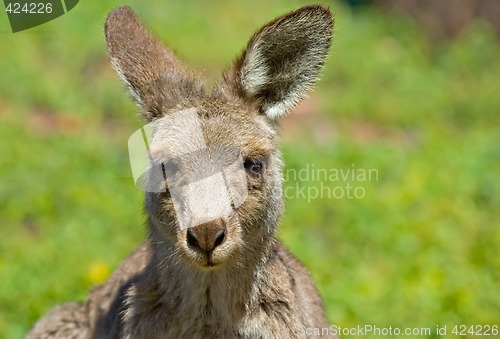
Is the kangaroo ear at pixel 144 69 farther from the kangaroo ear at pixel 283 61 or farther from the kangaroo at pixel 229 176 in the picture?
the kangaroo ear at pixel 283 61

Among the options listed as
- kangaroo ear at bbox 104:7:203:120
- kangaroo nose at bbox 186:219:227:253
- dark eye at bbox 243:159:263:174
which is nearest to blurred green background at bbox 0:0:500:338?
kangaroo ear at bbox 104:7:203:120

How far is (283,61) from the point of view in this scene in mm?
4289

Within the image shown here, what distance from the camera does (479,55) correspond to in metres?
11.8

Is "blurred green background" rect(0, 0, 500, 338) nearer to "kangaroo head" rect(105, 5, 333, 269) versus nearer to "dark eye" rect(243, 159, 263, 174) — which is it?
"kangaroo head" rect(105, 5, 333, 269)

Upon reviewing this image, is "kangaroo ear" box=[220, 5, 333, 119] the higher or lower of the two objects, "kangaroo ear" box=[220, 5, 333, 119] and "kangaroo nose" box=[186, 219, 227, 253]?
the higher

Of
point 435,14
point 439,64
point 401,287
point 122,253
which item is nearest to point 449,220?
point 401,287

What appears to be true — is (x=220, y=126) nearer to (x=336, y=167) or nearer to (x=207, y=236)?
(x=207, y=236)

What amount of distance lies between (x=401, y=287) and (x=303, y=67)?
2390 mm

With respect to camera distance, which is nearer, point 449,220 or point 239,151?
point 239,151

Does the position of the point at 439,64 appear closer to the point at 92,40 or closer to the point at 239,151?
the point at 92,40

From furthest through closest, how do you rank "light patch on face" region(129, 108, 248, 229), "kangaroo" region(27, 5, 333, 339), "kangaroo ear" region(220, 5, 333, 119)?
"kangaroo ear" region(220, 5, 333, 119) → "kangaroo" region(27, 5, 333, 339) → "light patch on face" region(129, 108, 248, 229)

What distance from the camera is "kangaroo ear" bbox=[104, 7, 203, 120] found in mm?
4109

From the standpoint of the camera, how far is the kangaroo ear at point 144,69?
4109 millimetres

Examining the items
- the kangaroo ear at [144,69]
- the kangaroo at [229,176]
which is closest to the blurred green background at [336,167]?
the kangaroo ear at [144,69]
